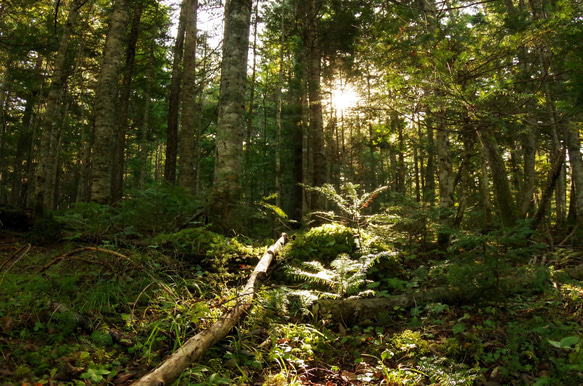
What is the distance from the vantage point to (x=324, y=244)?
17.3 feet

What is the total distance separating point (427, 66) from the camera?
5961mm

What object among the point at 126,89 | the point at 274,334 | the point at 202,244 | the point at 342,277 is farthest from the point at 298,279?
the point at 126,89

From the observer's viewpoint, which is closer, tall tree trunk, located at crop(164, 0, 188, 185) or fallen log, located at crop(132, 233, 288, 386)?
fallen log, located at crop(132, 233, 288, 386)

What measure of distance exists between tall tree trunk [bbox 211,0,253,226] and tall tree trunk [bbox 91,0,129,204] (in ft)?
11.9

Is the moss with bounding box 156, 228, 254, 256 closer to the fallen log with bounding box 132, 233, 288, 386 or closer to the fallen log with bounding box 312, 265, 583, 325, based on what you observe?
the fallen log with bounding box 132, 233, 288, 386

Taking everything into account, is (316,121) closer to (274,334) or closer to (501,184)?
(501,184)

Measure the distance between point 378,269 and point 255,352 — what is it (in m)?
2.64

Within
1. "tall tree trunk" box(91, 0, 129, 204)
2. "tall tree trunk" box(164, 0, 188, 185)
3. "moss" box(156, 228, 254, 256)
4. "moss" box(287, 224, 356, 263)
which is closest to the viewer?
"moss" box(156, 228, 254, 256)

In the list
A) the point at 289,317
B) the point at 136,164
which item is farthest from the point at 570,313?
the point at 136,164

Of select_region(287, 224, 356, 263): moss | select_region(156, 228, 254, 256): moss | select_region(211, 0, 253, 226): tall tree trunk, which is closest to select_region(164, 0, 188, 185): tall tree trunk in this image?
select_region(211, 0, 253, 226): tall tree trunk

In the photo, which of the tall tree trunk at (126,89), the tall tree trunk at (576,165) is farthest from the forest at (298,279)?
the tall tree trunk at (126,89)

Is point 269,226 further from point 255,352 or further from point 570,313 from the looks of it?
point 570,313

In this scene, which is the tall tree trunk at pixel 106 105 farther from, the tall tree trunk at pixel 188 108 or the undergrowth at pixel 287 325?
the undergrowth at pixel 287 325

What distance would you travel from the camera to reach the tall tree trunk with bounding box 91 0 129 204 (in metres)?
8.05
